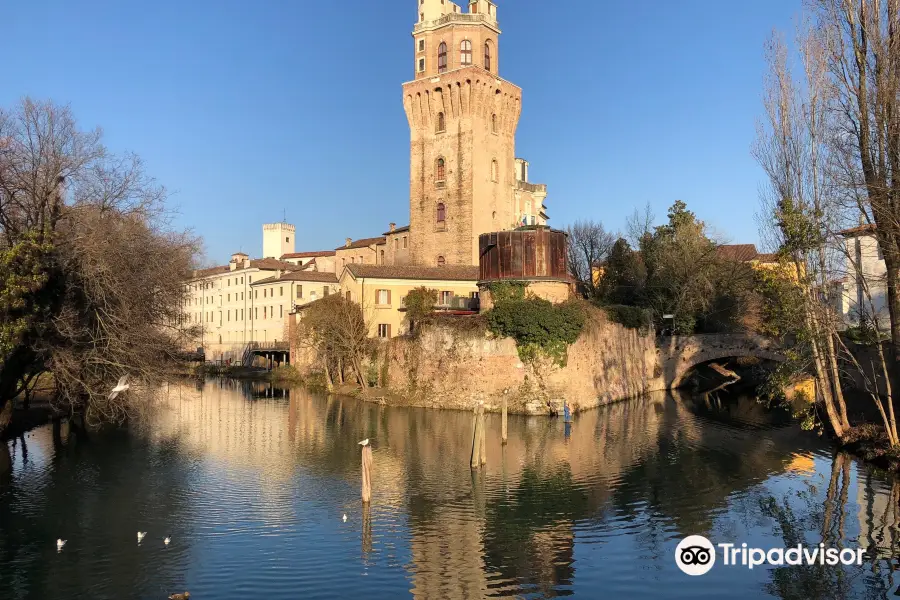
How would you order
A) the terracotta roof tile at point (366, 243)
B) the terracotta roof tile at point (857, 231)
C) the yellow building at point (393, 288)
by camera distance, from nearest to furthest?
the terracotta roof tile at point (857, 231)
the yellow building at point (393, 288)
the terracotta roof tile at point (366, 243)

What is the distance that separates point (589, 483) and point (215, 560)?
1080 cm

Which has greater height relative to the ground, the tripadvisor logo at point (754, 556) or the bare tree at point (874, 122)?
the bare tree at point (874, 122)

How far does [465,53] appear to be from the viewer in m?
55.9

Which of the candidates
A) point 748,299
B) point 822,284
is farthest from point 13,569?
point 748,299

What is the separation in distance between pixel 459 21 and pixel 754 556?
4949cm

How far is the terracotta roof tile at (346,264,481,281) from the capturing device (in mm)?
47750

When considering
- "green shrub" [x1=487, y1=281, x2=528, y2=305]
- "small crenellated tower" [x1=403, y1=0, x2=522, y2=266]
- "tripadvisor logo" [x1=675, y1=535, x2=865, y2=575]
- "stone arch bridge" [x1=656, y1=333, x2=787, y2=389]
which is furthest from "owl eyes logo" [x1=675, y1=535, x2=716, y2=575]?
"small crenellated tower" [x1=403, y1=0, x2=522, y2=266]

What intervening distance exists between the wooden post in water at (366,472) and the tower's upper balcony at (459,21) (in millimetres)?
45879

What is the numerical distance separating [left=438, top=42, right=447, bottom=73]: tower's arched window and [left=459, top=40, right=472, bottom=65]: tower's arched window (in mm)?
1325

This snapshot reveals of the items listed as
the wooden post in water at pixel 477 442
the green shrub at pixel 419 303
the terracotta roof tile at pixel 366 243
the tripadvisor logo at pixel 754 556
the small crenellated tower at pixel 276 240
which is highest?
the small crenellated tower at pixel 276 240

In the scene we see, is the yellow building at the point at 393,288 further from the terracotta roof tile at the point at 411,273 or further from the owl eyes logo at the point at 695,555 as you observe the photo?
the owl eyes logo at the point at 695,555

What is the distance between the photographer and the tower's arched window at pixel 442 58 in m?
56.4

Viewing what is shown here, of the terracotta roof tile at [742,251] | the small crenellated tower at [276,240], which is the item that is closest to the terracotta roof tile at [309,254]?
the small crenellated tower at [276,240]

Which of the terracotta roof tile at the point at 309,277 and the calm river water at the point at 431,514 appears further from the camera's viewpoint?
the terracotta roof tile at the point at 309,277
